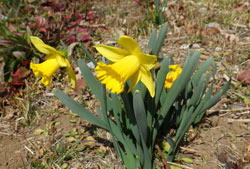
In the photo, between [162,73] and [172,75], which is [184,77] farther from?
[172,75]

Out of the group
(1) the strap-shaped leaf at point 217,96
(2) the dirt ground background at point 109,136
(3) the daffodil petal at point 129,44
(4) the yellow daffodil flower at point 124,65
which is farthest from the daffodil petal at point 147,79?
(1) the strap-shaped leaf at point 217,96

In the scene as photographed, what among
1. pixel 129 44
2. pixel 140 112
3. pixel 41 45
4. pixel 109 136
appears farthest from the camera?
pixel 109 136

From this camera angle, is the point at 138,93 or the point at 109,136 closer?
the point at 138,93

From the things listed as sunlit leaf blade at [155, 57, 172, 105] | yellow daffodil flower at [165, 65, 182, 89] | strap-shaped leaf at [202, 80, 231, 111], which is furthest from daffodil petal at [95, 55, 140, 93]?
strap-shaped leaf at [202, 80, 231, 111]

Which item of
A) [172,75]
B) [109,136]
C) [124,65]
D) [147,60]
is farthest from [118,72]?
[109,136]

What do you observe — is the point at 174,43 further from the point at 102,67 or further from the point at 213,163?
the point at 102,67

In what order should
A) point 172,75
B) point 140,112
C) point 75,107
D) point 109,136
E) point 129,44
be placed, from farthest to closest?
1. point 109,136
2. point 172,75
3. point 75,107
4. point 140,112
5. point 129,44

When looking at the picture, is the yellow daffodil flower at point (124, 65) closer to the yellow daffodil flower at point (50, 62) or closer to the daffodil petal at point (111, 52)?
the daffodil petal at point (111, 52)

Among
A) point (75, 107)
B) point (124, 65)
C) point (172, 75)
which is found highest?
point (124, 65)
